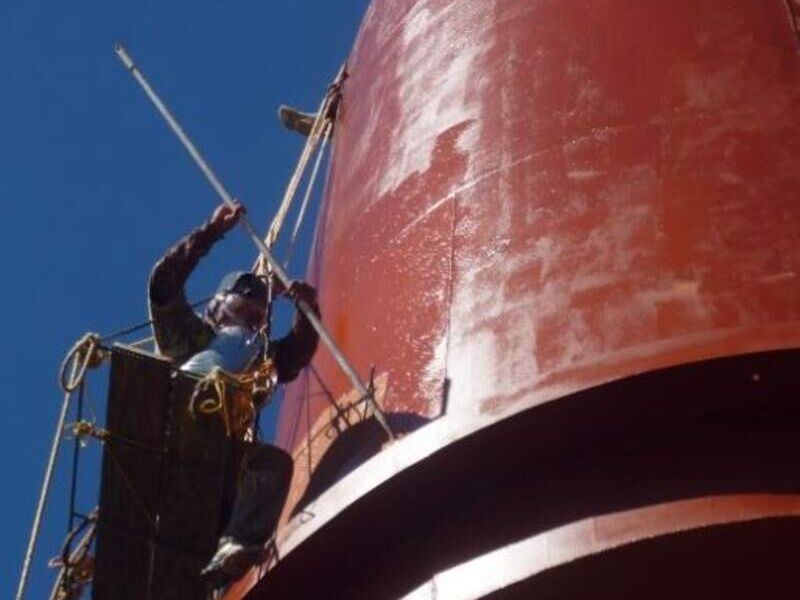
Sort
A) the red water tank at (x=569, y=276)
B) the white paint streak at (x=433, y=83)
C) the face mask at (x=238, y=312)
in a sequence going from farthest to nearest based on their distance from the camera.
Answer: the white paint streak at (x=433, y=83), the face mask at (x=238, y=312), the red water tank at (x=569, y=276)

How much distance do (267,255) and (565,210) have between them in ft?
4.54

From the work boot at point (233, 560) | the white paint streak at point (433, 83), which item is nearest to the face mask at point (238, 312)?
the white paint streak at point (433, 83)

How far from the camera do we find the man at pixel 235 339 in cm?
771

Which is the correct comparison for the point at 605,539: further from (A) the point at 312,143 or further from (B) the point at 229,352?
(A) the point at 312,143

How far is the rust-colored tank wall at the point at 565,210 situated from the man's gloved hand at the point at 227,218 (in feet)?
2.25

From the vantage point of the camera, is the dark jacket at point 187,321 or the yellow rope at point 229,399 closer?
the yellow rope at point 229,399

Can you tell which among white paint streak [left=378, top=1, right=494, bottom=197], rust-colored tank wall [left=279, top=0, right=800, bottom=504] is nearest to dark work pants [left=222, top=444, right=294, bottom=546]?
rust-colored tank wall [left=279, top=0, right=800, bottom=504]

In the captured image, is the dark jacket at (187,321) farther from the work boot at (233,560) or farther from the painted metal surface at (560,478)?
the painted metal surface at (560,478)

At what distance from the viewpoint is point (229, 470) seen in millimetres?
7871

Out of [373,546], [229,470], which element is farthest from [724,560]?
[229,470]

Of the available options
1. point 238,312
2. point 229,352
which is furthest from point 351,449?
point 238,312

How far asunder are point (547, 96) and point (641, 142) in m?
0.80

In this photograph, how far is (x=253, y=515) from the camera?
768 cm

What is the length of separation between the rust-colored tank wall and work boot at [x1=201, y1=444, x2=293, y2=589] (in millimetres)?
257
